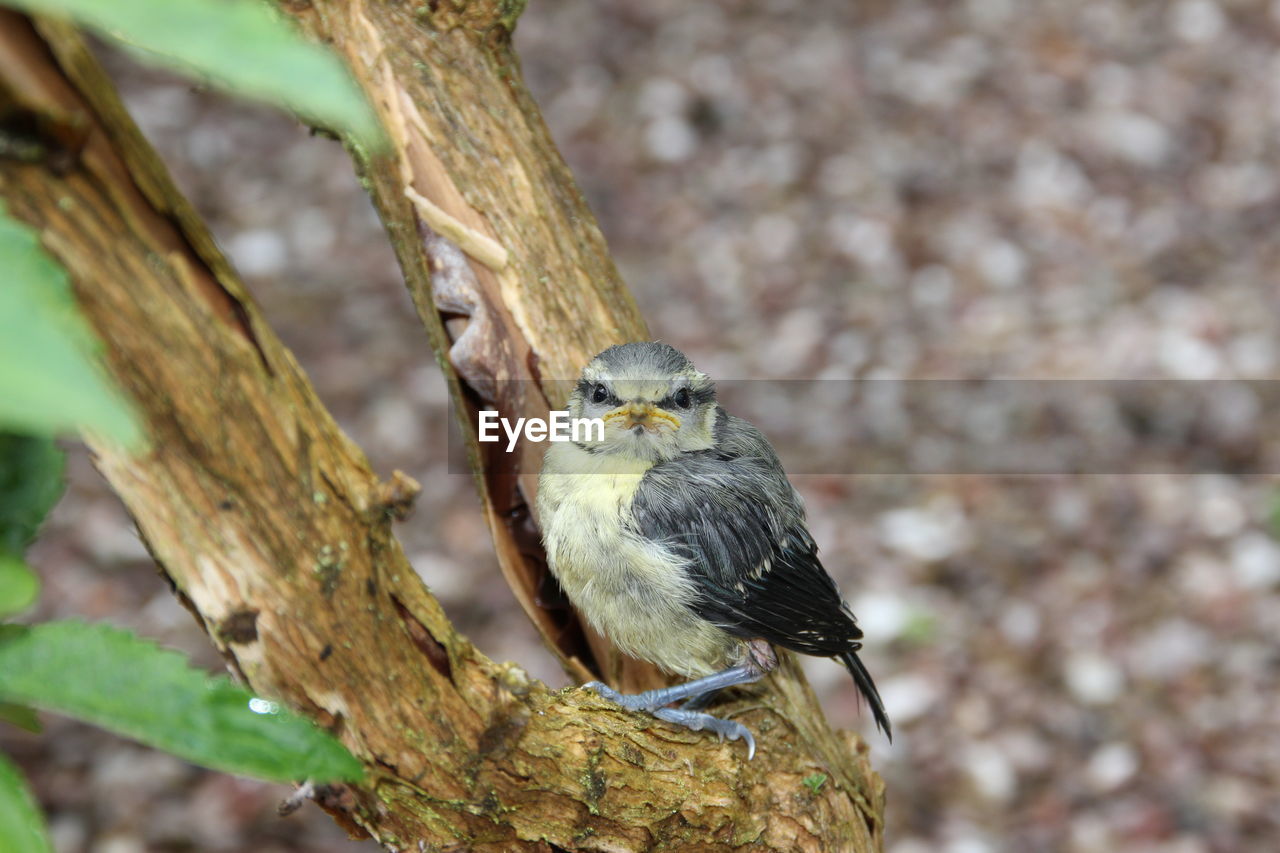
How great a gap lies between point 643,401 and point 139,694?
4.94ft

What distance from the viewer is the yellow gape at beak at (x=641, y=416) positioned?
7.69 feet

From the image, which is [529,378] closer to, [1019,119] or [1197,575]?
[1197,575]

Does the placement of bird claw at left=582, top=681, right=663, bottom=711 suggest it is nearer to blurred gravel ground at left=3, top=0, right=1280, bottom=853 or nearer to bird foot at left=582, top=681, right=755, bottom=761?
bird foot at left=582, top=681, right=755, bottom=761

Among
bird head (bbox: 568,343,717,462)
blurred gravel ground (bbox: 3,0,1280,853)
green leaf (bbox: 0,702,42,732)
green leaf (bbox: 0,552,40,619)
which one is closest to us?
green leaf (bbox: 0,552,40,619)

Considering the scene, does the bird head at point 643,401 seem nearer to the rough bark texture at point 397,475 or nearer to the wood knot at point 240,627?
the rough bark texture at point 397,475

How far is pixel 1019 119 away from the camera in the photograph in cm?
713

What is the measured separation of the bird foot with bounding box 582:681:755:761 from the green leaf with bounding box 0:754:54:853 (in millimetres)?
1392

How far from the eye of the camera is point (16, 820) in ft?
2.64

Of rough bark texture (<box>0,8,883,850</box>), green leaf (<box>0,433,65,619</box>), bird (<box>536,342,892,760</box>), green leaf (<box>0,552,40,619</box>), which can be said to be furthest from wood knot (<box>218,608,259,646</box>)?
bird (<box>536,342,892,760</box>)

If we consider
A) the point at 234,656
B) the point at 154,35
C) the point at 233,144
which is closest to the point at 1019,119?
the point at 233,144

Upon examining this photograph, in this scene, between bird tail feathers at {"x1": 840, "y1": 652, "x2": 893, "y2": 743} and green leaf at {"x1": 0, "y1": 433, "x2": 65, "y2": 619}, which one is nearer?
green leaf at {"x1": 0, "y1": 433, "x2": 65, "y2": 619}

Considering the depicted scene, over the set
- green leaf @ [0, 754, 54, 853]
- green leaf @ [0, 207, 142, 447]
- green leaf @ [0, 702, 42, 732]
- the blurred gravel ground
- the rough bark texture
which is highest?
the blurred gravel ground

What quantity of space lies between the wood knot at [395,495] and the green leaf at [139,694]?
2.16ft

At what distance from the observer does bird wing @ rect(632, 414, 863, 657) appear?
7.43ft
